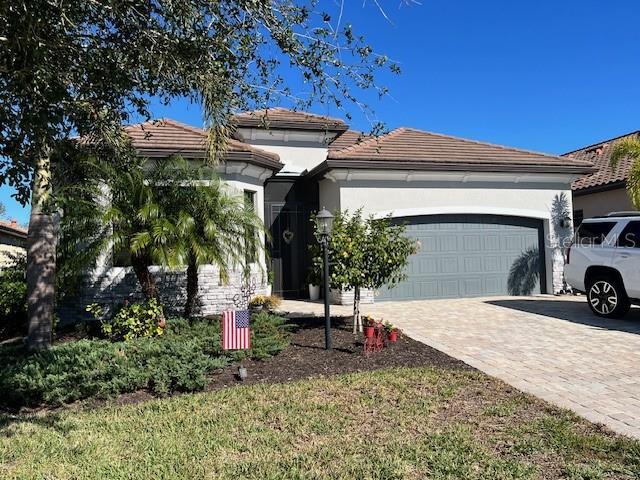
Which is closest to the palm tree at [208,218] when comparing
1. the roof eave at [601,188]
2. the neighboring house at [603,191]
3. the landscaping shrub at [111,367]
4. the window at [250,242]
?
the window at [250,242]

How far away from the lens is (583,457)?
376 centimetres

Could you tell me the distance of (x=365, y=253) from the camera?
8.34 metres

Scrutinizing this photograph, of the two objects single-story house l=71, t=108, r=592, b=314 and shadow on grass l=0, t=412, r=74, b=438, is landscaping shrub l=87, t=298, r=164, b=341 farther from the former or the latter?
single-story house l=71, t=108, r=592, b=314

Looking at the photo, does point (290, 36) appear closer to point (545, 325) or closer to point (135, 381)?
point (135, 381)

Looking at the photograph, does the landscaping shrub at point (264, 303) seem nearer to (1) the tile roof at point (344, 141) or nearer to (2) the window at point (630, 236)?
(1) the tile roof at point (344, 141)

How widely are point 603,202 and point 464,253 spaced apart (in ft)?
20.6

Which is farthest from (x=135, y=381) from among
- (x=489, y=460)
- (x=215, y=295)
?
(x=215, y=295)

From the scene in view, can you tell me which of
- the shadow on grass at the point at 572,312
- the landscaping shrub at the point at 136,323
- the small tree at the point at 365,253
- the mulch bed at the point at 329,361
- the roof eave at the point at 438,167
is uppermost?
the roof eave at the point at 438,167

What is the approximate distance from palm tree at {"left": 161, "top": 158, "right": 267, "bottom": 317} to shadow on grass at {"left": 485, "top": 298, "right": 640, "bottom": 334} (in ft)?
21.2

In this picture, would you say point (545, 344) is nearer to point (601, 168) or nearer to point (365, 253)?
point (365, 253)

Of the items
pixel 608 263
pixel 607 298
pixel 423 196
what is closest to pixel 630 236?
pixel 608 263

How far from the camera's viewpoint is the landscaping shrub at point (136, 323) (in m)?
8.18

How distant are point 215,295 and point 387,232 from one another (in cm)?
470

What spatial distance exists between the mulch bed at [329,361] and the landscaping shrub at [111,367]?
0.22 m
